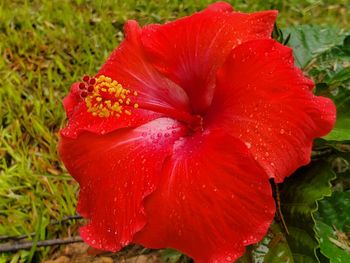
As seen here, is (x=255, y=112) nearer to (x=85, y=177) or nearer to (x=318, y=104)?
(x=318, y=104)

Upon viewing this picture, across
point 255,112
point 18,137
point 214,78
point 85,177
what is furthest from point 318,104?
point 18,137

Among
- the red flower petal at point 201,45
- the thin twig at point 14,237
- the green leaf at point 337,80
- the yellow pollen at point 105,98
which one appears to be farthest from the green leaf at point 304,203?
the thin twig at point 14,237

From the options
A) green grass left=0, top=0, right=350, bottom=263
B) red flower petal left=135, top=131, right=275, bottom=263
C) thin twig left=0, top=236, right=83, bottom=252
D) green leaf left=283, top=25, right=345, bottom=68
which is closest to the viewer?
red flower petal left=135, top=131, right=275, bottom=263

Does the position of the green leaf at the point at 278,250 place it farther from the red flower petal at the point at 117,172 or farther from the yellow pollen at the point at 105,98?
the yellow pollen at the point at 105,98

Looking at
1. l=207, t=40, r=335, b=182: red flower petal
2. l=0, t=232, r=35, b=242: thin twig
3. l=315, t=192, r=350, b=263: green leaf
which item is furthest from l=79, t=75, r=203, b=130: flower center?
l=0, t=232, r=35, b=242: thin twig

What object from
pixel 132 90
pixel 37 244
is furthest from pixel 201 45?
pixel 37 244

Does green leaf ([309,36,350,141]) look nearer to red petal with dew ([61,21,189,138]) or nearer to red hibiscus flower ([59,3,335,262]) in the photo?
red hibiscus flower ([59,3,335,262])
